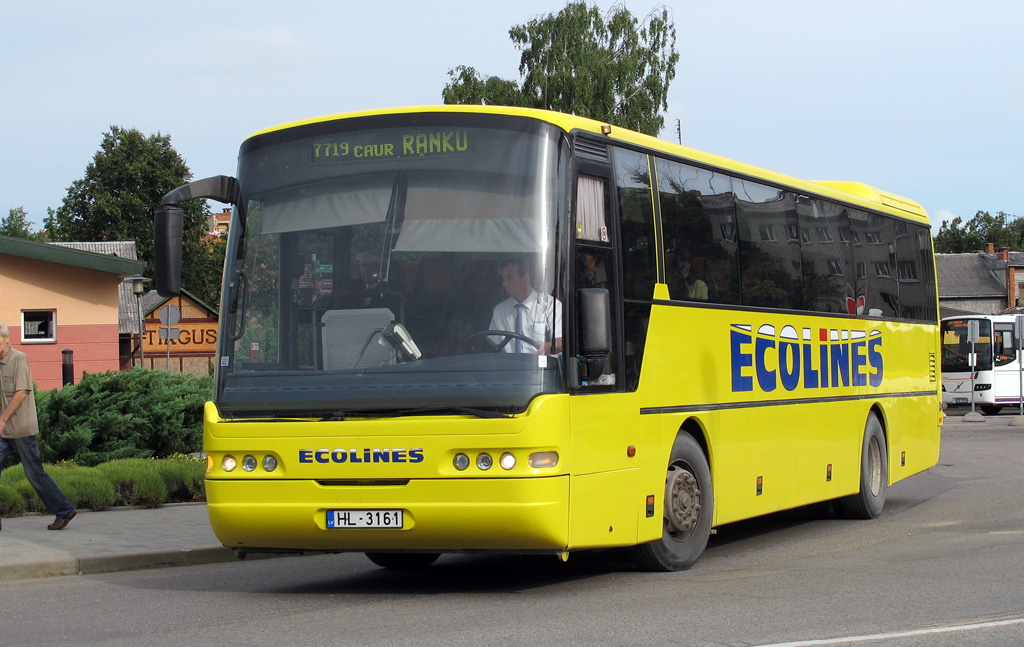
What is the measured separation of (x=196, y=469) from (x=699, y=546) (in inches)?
288

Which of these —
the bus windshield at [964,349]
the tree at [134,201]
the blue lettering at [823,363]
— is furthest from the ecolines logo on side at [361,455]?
the tree at [134,201]

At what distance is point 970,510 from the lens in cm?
1482

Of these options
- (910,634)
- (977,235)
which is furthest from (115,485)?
(977,235)

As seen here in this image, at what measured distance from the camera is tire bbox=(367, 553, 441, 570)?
10740 mm

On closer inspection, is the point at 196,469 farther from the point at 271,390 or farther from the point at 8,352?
the point at 271,390

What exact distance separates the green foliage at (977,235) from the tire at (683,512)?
145m

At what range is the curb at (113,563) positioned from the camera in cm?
1027

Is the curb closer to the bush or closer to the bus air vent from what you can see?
the bush

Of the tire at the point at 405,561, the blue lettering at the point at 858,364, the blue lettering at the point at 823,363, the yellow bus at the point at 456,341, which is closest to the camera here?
the yellow bus at the point at 456,341

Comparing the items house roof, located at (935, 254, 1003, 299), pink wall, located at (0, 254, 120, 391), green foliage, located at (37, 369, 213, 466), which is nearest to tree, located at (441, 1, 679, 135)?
pink wall, located at (0, 254, 120, 391)

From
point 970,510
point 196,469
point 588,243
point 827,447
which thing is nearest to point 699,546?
point 588,243

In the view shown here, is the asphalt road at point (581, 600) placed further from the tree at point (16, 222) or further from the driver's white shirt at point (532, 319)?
the tree at point (16, 222)

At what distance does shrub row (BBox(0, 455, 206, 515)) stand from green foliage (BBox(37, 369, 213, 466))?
0.78m

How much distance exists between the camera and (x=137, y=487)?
1452cm
